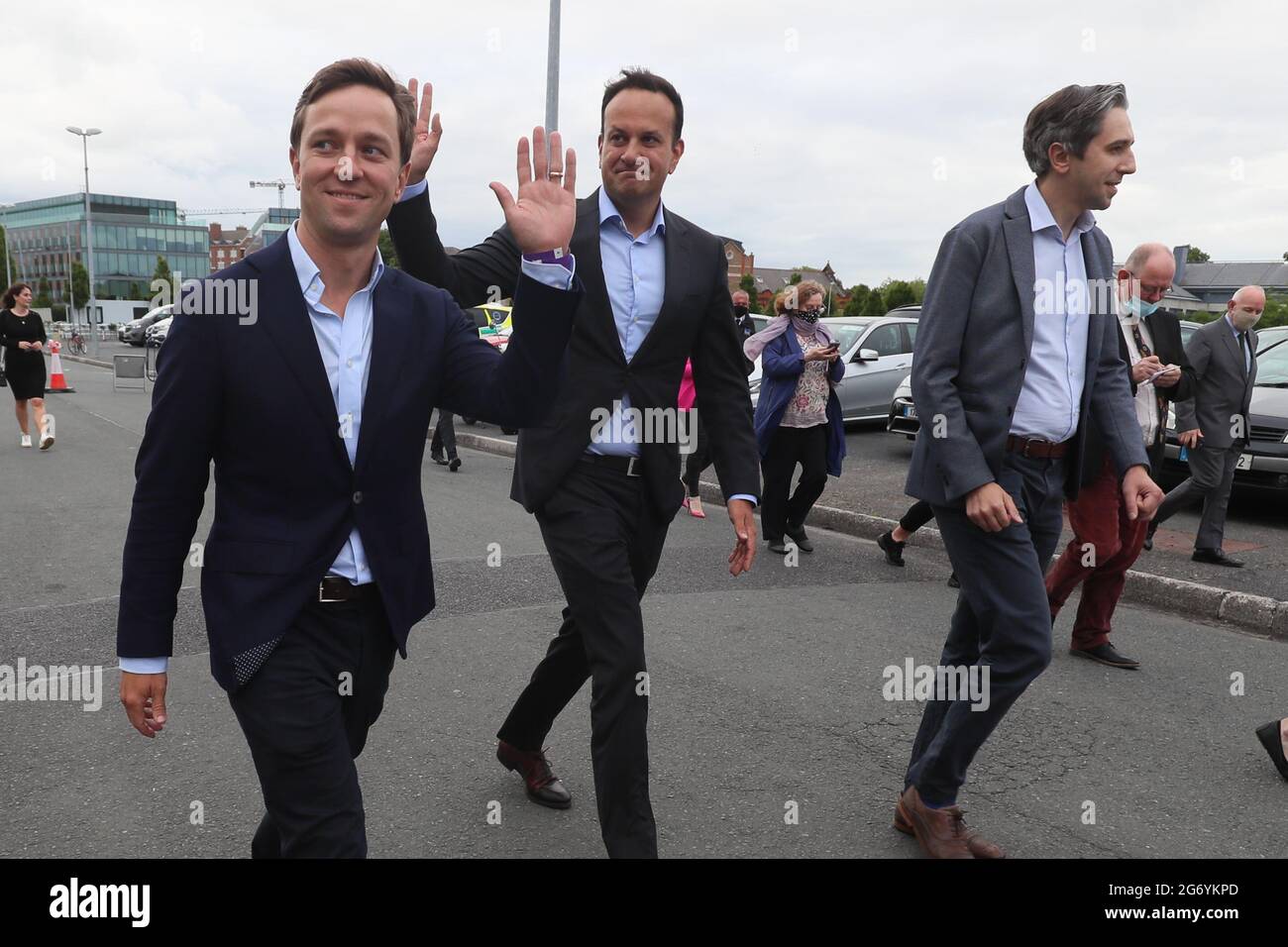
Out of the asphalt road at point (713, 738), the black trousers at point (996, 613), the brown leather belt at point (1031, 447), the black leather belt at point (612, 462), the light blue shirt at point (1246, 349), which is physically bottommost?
the asphalt road at point (713, 738)

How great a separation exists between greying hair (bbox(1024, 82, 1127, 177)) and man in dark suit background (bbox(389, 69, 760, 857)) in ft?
3.15

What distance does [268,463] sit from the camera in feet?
6.68

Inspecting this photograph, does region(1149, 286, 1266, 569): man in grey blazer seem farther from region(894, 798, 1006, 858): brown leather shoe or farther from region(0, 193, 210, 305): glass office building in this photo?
region(0, 193, 210, 305): glass office building

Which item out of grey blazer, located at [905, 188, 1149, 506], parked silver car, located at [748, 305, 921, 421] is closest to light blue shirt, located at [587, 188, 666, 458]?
grey blazer, located at [905, 188, 1149, 506]

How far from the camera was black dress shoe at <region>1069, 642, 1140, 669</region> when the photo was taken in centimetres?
525

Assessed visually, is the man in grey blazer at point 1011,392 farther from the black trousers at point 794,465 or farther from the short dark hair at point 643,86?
the black trousers at point 794,465

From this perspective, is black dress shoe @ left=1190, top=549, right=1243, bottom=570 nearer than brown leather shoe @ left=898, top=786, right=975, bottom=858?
No

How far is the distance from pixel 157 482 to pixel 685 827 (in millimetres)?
2028

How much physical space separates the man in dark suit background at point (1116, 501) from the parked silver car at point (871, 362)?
29.3 ft

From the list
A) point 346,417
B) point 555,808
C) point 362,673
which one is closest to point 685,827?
point 555,808

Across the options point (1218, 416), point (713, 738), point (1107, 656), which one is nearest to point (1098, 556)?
point (1107, 656)

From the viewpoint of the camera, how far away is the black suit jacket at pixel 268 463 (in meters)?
1.99

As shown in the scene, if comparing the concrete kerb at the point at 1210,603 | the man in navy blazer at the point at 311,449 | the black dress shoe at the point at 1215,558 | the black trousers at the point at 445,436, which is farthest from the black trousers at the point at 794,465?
the man in navy blazer at the point at 311,449

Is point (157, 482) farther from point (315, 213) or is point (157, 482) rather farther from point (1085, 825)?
point (1085, 825)
